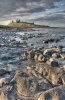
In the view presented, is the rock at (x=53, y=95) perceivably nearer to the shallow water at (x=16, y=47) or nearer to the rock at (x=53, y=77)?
the rock at (x=53, y=77)

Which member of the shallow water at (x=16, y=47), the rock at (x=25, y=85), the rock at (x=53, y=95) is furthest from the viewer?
the shallow water at (x=16, y=47)

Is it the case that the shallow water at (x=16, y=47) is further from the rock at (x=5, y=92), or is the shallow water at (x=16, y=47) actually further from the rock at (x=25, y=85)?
the rock at (x=5, y=92)

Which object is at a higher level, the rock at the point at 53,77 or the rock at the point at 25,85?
the rock at the point at 25,85

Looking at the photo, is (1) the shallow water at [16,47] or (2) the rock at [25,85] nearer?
(2) the rock at [25,85]

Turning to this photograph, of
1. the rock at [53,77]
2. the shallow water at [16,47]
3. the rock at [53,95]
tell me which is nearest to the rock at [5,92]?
the rock at [53,95]

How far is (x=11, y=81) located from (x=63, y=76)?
2583mm

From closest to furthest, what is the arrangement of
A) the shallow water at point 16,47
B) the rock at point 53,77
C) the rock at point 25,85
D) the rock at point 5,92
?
the rock at point 5,92
the rock at point 25,85
the rock at point 53,77
the shallow water at point 16,47

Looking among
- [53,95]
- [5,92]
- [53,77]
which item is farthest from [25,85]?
[53,77]

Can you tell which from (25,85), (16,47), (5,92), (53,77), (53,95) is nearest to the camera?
(53,95)

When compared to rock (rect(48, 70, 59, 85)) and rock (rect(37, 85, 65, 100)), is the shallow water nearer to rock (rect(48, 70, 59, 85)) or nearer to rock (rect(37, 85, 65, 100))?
rock (rect(48, 70, 59, 85))

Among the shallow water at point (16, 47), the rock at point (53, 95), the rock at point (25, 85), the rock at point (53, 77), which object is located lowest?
the shallow water at point (16, 47)

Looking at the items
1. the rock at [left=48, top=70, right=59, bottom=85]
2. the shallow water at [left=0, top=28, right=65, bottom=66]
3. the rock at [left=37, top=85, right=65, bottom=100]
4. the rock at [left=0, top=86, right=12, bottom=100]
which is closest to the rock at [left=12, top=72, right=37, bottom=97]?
the rock at [left=0, top=86, right=12, bottom=100]

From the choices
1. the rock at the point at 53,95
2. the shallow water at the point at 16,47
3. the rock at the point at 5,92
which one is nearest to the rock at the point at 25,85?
the rock at the point at 5,92

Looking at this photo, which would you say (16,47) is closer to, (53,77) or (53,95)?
(53,77)
